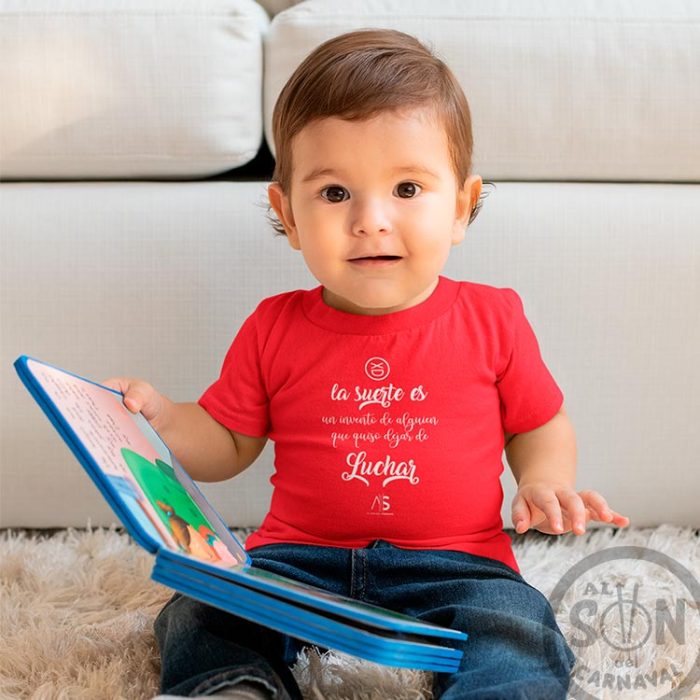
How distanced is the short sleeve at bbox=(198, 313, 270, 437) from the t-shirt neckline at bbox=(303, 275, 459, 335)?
62 mm

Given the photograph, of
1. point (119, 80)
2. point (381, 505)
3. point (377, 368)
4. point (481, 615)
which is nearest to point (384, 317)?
point (377, 368)

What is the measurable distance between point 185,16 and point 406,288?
1.27 feet

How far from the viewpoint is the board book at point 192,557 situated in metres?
0.62

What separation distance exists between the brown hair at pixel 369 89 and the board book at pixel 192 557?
0.27 metres

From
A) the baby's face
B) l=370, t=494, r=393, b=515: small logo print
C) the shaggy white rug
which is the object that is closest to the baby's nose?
the baby's face

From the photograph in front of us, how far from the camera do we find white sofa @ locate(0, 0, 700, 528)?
39.6 inches

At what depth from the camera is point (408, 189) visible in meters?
0.82

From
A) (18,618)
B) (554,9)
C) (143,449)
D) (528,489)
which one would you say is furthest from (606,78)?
(18,618)

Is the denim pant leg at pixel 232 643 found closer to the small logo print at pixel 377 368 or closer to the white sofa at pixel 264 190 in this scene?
the small logo print at pixel 377 368

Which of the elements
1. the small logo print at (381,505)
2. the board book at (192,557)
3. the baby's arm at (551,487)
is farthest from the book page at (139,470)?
→ the baby's arm at (551,487)

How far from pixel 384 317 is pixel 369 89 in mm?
190

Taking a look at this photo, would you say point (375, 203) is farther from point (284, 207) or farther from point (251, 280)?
point (251, 280)

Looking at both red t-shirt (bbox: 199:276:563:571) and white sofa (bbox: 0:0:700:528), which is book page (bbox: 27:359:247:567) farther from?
white sofa (bbox: 0:0:700:528)

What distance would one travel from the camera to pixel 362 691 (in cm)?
77
